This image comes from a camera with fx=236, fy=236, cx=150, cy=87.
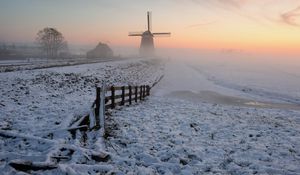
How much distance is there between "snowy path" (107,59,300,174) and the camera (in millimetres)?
7262

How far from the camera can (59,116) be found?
1123 centimetres

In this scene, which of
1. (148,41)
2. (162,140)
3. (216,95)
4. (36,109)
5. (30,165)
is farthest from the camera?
(148,41)

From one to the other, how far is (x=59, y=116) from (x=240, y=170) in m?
8.23

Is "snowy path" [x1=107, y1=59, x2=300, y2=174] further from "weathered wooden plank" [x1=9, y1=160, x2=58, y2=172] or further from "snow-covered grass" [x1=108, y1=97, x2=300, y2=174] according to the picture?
"weathered wooden plank" [x1=9, y1=160, x2=58, y2=172]

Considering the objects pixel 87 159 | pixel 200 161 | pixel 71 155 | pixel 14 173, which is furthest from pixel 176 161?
pixel 14 173

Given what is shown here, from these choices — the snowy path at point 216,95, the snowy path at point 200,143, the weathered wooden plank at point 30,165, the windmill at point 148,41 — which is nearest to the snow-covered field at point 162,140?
the snowy path at point 200,143

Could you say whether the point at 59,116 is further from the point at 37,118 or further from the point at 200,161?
the point at 200,161

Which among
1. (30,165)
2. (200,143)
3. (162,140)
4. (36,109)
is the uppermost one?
(36,109)

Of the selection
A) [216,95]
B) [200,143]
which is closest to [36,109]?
[200,143]

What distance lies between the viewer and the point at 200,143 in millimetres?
9406

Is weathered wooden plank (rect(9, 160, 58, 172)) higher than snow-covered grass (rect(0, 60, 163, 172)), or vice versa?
snow-covered grass (rect(0, 60, 163, 172))

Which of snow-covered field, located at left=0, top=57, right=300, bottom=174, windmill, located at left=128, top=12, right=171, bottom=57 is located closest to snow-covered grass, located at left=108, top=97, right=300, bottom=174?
snow-covered field, located at left=0, top=57, right=300, bottom=174

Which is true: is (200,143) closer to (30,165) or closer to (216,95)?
(30,165)

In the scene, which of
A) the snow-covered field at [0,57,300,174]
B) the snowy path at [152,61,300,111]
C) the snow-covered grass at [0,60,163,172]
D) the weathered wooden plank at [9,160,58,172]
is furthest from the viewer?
the snowy path at [152,61,300,111]
